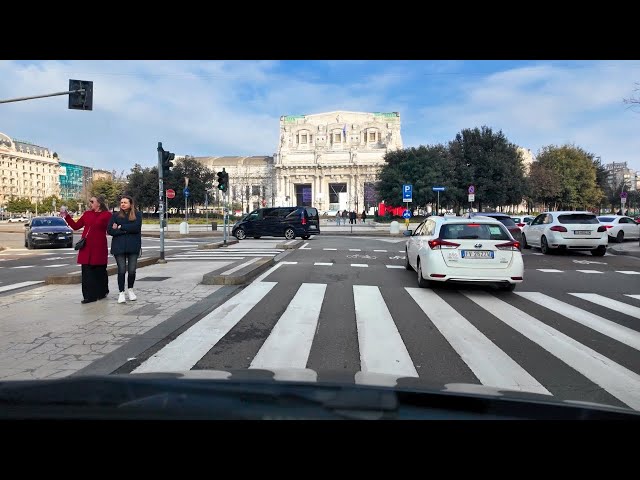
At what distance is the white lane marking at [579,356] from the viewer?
13.7 feet

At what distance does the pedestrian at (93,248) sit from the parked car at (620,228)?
2471cm

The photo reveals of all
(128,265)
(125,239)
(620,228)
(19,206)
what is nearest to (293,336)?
(128,265)

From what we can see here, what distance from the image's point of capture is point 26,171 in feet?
402

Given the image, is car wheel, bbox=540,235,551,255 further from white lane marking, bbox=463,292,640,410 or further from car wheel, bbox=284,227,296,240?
car wheel, bbox=284,227,296,240

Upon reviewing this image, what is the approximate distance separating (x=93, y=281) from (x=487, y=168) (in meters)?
46.9

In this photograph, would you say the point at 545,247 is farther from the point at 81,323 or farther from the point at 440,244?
the point at 81,323

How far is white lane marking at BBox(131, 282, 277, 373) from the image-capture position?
471 cm

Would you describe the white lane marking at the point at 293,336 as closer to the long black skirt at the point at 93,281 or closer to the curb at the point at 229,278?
the curb at the point at 229,278

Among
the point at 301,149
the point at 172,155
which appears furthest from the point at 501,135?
the point at 301,149

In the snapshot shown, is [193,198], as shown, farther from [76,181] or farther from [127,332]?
[76,181]

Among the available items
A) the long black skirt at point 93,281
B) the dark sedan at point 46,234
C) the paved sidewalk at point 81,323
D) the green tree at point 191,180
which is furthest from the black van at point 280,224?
the green tree at point 191,180

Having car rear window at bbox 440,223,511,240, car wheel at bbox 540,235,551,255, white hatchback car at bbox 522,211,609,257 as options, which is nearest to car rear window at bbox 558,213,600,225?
white hatchback car at bbox 522,211,609,257
